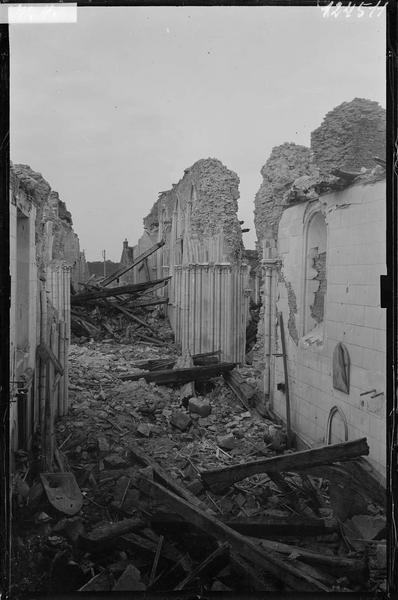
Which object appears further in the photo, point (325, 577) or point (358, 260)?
point (358, 260)

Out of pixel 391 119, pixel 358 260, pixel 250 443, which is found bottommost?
pixel 250 443

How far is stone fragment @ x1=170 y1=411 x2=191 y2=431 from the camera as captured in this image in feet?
14.0

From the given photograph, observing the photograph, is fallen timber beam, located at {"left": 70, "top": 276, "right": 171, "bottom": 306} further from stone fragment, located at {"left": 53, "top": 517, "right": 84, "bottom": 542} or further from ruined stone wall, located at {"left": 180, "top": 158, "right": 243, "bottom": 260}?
stone fragment, located at {"left": 53, "top": 517, "right": 84, "bottom": 542}

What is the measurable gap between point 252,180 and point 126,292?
1652 mm

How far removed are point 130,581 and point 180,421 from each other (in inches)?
51.2

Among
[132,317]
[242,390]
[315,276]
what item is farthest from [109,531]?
[315,276]

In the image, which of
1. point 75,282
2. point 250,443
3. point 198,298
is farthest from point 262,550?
point 75,282

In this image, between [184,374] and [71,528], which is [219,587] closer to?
[71,528]

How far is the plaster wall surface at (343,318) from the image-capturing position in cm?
387

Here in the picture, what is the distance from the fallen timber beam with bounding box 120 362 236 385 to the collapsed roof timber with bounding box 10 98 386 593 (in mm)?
14

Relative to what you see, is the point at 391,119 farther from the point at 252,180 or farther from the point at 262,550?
→ the point at 262,550

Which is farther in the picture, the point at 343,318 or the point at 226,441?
the point at 226,441

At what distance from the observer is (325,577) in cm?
368

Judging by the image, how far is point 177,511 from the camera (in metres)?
3.89
